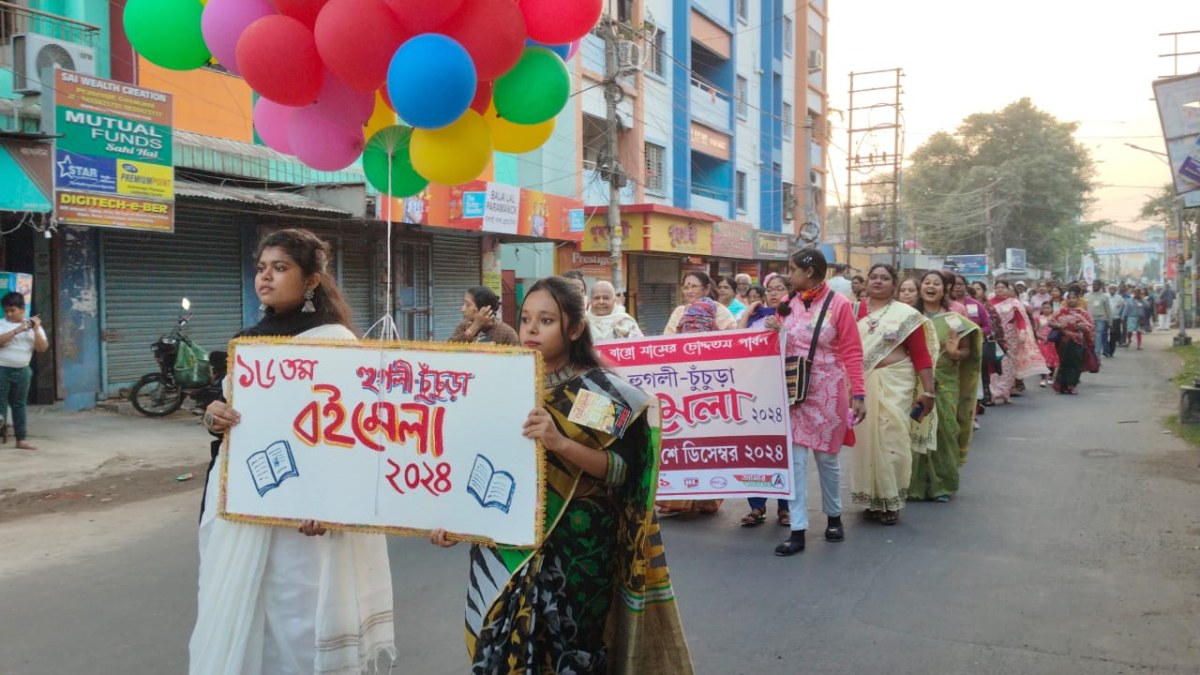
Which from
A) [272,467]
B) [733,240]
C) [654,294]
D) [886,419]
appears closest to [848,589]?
[886,419]

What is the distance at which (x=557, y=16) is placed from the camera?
3.62m

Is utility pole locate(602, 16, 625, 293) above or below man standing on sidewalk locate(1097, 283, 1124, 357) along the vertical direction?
above

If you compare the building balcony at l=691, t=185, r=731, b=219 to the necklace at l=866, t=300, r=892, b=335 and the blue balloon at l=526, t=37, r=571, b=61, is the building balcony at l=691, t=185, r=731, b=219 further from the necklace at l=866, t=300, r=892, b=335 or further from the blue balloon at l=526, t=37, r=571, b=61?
the blue balloon at l=526, t=37, r=571, b=61

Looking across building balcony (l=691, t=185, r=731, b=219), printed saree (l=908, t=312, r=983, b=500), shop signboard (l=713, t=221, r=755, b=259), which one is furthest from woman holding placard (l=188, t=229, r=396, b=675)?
building balcony (l=691, t=185, r=731, b=219)

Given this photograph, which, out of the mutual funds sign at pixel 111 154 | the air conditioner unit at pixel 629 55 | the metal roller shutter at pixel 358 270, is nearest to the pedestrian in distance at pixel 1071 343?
the metal roller shutter at pixel 358 270

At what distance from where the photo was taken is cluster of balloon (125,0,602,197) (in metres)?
3.28

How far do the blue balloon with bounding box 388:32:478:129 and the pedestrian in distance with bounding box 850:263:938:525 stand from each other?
3.68 m

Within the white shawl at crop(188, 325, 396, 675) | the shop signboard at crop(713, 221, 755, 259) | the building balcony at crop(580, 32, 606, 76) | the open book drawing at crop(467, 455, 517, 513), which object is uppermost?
the building balcony at crop(580, 32, 606, 76)

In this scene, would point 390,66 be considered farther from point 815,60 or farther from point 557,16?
point 815,60

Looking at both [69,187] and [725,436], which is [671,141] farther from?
[725,436]

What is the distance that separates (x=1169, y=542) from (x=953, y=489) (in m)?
1.57

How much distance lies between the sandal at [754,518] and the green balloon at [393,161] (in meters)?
3.29

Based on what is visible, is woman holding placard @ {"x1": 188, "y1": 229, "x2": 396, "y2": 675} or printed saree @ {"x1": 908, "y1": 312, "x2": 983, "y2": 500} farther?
printed saree @ {"x1": 908, "y1": 312, "x2": 983, "y2": 500}

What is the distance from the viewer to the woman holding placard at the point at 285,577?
2832 mm
